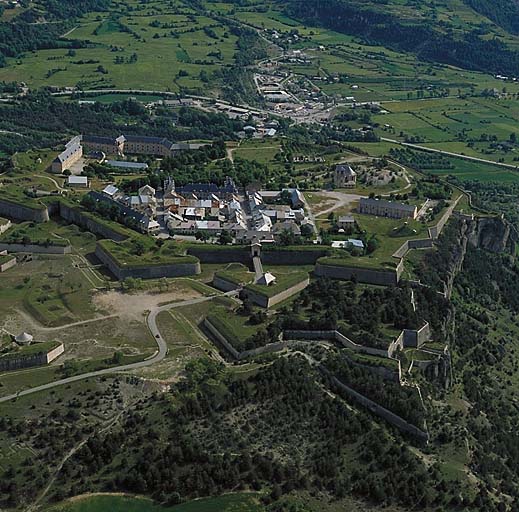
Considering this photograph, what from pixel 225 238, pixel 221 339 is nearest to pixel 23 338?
pixel 221 339

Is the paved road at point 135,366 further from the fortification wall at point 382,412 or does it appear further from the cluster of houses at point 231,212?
the cluster of houses at point 231,212

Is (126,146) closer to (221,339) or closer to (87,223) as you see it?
(87,223)

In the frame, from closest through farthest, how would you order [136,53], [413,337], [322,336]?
[322,336] → [413,337] → [136,53]

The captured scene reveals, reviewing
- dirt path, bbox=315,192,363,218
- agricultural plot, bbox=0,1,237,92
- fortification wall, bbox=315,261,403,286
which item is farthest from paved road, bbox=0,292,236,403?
agricultural plot, bbox=0,1,237,92

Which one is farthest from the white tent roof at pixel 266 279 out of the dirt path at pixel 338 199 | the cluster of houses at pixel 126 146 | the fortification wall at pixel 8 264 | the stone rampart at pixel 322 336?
the cluster of houses at pixel 126 146

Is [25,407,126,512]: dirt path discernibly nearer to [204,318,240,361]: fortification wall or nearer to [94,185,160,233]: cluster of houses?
[204,318,240,361]: fortification wall
